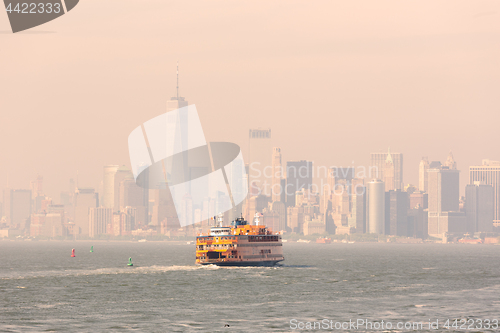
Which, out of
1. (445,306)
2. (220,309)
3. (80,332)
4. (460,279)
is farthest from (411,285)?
(80,332)

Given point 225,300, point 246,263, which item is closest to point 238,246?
point 246,263

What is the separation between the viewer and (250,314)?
270 feet

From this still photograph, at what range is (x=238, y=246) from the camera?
14312cm

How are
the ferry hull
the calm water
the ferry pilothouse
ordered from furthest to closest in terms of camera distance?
1. the ferry pilothouse
2. the ferry hull
3. the calm water

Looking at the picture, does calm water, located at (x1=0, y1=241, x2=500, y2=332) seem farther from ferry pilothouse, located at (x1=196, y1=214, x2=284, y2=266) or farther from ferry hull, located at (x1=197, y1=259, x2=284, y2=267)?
ferry pilothouse, located at (x1=196, y1=214, x2=284, y2=266)

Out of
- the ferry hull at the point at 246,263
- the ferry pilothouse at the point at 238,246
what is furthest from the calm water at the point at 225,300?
the ferry pilothouse at the point at 238,246

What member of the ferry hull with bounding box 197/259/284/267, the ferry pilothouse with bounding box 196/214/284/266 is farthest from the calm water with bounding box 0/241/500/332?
the ferry pilothouse with bounding box 196/214/284/266

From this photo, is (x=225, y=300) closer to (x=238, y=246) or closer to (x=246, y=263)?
(x=238, y=246)

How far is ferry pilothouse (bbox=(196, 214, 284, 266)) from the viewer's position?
470ft

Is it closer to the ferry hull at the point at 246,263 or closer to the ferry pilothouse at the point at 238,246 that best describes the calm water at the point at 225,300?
the ferry hull at the point at 246,263

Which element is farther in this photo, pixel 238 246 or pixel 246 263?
pixel 246 263

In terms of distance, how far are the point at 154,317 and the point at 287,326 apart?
15696 millimetres

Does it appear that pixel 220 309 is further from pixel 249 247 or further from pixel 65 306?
pixel 249 247

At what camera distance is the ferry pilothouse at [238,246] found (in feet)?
470
